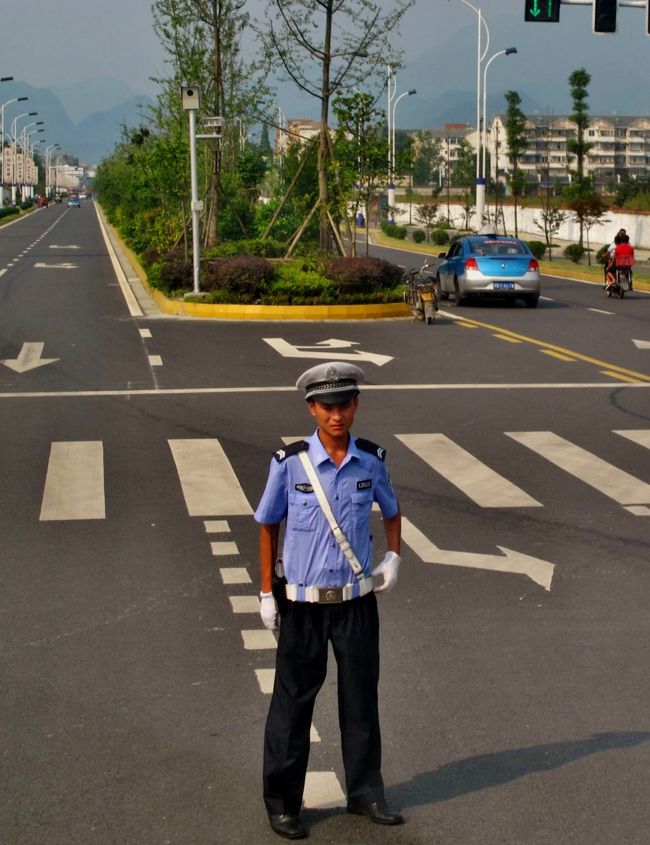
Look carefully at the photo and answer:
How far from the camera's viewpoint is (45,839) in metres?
5.16

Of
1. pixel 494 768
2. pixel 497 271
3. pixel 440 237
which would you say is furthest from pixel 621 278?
pixel 440 237

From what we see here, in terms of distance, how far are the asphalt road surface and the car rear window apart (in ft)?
37.9

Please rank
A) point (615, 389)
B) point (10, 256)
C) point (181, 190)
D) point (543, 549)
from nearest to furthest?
point (543, 549) → point (615, 389) → point (181, 190) → point (10, 256)

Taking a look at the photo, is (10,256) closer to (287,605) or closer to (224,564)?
(224,564)

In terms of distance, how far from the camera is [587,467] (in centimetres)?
A: 1256

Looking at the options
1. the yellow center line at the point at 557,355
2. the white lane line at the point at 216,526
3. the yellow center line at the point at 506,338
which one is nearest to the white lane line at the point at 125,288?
the yellow center line at the point at 506,338

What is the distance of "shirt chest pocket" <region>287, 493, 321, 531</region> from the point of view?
5.26 m

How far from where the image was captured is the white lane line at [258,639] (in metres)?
7.48

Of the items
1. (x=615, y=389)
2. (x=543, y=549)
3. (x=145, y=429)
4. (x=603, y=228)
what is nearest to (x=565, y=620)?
(x=543, y=549)

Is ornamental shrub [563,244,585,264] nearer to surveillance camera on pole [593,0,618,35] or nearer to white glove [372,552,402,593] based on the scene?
surveillance camera on pole [593,0,618,35]

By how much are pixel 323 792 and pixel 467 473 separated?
682 cm

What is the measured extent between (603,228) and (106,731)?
64719 millimetres

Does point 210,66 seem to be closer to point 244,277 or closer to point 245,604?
point 244,277

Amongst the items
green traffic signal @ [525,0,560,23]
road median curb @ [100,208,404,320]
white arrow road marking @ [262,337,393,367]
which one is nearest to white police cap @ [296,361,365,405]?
white arrow road marking @ [262,337,393,367]
